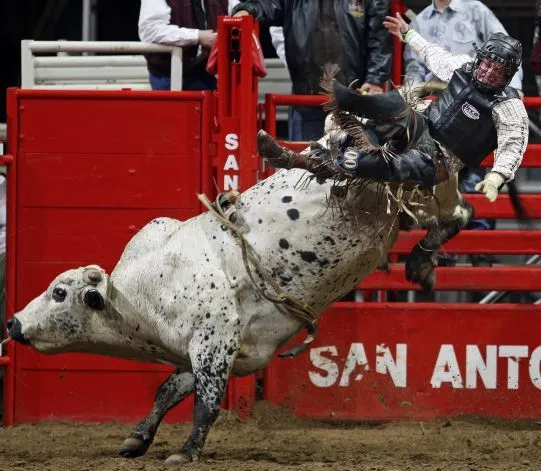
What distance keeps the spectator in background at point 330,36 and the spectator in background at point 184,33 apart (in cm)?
40

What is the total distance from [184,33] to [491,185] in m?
2.71

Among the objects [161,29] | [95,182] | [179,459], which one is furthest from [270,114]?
[179,459]

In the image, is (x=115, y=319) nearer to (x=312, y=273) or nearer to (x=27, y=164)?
(x=312, y=273)

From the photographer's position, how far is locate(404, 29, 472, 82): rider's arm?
687 cm

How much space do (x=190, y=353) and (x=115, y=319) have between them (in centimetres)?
44

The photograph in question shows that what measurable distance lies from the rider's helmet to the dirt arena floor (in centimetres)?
171

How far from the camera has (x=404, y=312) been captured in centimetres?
819

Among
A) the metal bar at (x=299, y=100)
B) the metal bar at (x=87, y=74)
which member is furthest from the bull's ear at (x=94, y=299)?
the metal bar at (x=87, y=74)

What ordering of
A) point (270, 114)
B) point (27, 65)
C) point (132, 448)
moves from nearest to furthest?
1. point (132, 448)
2. point (270, 114)
3. point (27, 65)

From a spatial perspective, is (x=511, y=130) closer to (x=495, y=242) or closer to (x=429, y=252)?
(x=429, y=252)

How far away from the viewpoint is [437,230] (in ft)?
22.2

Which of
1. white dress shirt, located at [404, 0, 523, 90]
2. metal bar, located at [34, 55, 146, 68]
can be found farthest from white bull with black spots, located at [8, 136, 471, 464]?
metal bar, located at [34, 55, 146, 68]

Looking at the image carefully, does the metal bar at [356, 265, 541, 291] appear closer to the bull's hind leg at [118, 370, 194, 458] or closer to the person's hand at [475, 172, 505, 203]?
the bull's hind leg at [118, 370, 194, 458]

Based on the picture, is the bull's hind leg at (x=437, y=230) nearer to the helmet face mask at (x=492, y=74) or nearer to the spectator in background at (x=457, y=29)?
the helmet face mask at (x=492, y=74)
